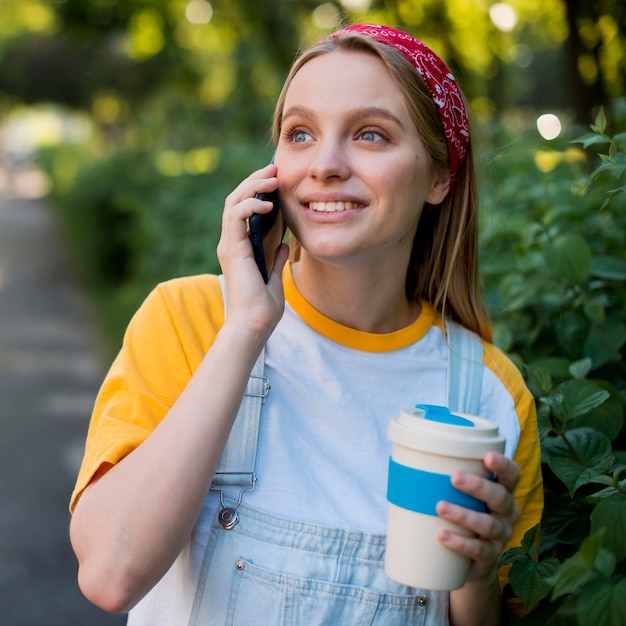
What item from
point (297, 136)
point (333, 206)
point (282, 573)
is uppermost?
point (297, 136)

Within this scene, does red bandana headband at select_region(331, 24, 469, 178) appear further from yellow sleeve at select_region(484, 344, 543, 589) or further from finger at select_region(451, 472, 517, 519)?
finger at select_region(451, 472, 517, 519)

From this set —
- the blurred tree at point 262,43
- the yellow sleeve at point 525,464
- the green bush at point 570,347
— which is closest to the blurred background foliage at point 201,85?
the blurred tree at point 262,43

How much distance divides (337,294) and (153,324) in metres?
0.41

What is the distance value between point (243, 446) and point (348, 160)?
1.96 feet

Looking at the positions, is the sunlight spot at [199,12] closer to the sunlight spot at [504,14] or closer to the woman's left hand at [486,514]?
A: the sunlight spot at [504,14]

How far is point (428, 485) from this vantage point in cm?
122

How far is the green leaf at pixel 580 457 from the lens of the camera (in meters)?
1.66

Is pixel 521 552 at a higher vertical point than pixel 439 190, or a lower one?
lower

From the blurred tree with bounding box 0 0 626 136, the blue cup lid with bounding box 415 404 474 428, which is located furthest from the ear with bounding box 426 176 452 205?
the blue cup lid with bounding box 415 404 474 428

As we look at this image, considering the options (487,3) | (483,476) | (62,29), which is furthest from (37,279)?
(483,476)

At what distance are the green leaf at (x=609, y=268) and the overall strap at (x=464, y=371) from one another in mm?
493

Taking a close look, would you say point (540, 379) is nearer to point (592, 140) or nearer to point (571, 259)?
point (571, 259)

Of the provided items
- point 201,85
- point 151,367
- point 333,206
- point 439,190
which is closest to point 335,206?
point 333,206

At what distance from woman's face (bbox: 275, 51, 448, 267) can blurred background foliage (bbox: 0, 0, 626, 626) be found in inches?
14.9
